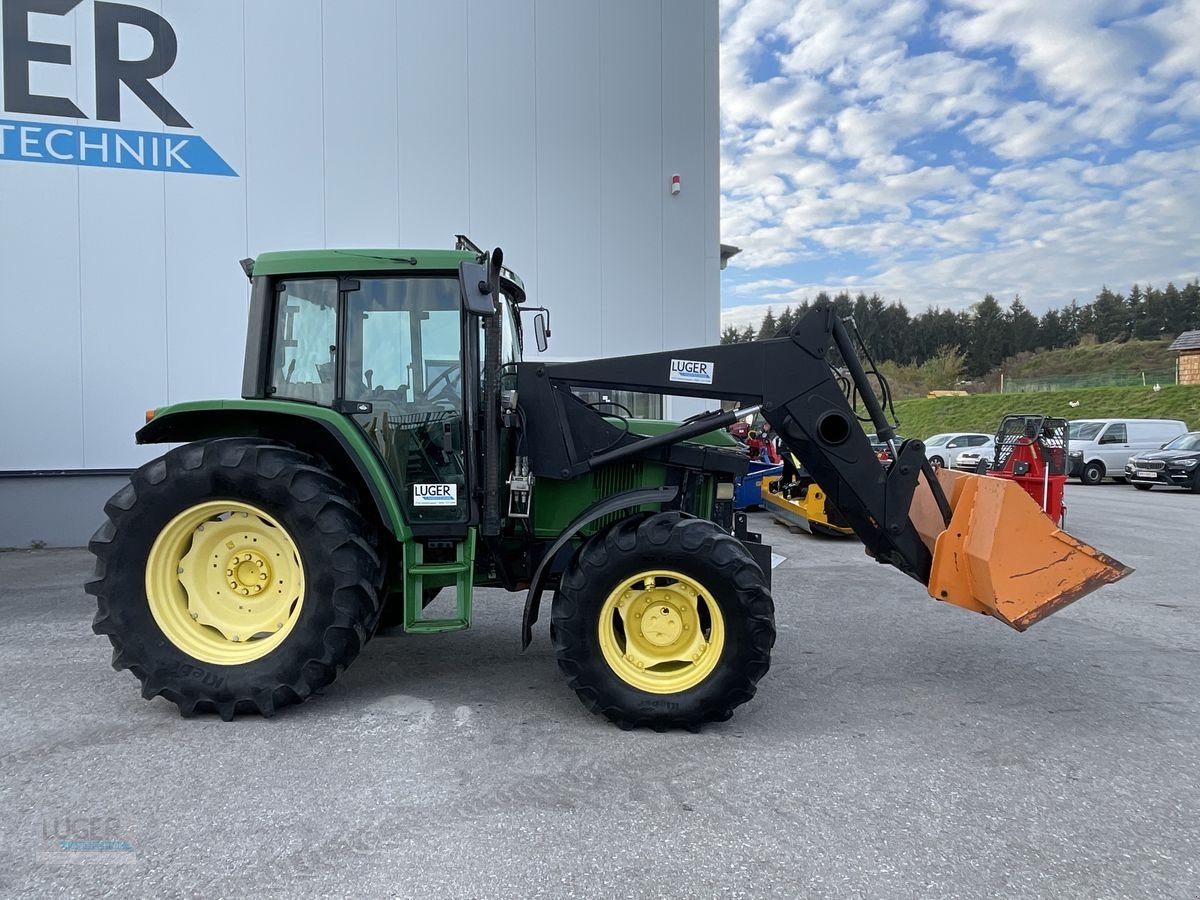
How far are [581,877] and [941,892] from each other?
1180 mm

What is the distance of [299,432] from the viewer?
13.6 ft

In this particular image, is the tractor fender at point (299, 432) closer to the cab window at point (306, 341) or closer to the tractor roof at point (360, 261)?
the cab window at point (306, 341)

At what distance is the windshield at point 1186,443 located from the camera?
17.6m

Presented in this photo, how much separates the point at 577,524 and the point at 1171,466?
18627 millimetres

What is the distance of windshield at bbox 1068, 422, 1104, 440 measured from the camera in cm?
2047

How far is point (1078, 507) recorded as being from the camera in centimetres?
1423

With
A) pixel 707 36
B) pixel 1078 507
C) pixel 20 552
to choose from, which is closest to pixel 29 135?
pixel 20 552

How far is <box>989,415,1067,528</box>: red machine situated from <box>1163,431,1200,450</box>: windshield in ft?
32.2

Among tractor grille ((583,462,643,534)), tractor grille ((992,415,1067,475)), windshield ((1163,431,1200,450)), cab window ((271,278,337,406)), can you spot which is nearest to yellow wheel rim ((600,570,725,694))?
tractor grille ((583,462,643,534))

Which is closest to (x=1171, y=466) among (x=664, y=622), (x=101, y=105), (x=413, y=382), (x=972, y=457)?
(x=972, y=457)

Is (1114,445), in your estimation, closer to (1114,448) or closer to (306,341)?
(1114,448)

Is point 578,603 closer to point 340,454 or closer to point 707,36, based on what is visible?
point 340,454

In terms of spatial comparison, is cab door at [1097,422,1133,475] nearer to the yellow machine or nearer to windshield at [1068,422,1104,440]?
windshield at [1068,422,1104,440]

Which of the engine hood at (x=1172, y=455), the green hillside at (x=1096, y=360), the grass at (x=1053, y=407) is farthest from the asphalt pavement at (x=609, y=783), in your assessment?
the green hillside at (x=1096, y=360)
